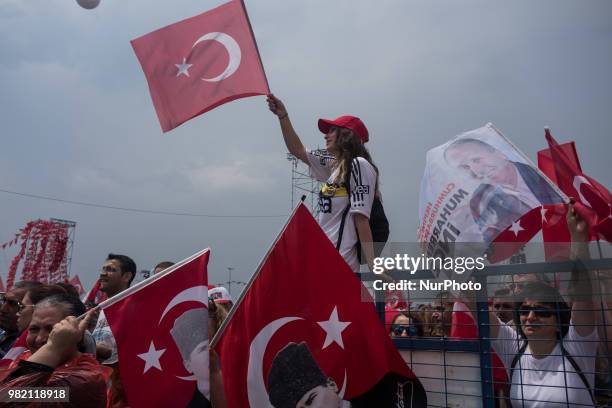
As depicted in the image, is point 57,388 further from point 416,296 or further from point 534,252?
point 534,252

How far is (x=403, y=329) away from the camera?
297 cm

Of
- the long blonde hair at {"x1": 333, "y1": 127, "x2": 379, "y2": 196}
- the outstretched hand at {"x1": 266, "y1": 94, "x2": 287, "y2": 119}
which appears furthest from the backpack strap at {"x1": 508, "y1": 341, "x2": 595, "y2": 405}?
the outstretched hand at {"x1": 266, "y1": 94, "x2": 287, "y2": 119}

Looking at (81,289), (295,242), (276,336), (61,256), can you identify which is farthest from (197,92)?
(61,256)

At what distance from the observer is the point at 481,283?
2350 millimetres

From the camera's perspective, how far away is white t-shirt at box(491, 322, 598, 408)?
209 centimetres

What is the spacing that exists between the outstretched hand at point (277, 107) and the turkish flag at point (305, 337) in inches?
54.6

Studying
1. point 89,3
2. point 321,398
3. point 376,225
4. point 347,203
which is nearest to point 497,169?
point 376,225

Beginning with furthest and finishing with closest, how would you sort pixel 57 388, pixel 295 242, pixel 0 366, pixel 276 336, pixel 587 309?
pixel 0 366, pixel 295 242, pixel 276 336, pixel 57 388, pixel 587 309

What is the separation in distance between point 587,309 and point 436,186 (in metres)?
1.15

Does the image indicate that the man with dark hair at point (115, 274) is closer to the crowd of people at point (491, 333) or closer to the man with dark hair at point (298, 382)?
the crowd of people at point (491, 333)

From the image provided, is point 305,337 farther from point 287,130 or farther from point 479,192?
point 287,130

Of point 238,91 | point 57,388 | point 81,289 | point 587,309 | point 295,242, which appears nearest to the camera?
point 587,309

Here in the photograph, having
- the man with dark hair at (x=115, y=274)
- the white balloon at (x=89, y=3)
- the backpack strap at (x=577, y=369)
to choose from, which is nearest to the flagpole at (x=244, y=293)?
the backpack strap at (x=577, y=369)

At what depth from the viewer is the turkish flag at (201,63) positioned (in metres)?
3.91
